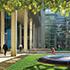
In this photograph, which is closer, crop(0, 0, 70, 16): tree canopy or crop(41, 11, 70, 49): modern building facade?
crop(0, 0, 70, 16): tree canopy

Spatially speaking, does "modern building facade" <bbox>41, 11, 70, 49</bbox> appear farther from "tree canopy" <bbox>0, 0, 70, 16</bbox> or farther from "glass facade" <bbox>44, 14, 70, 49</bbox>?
"tree canopy" <bbox>0, 0, 70, 16</bbox>

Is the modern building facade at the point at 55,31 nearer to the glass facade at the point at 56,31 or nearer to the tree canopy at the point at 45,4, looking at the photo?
the glass facade at the point at 56,31

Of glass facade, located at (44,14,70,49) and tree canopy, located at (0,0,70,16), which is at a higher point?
glass facade, located at (44,14,70,49)

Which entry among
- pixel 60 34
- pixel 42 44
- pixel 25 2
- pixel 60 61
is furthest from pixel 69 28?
pixel 25 2

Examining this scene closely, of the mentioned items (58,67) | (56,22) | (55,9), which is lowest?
(58,67)

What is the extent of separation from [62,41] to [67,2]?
51617 mm

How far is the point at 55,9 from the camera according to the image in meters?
8.83

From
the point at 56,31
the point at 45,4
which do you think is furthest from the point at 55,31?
the point at 45,4

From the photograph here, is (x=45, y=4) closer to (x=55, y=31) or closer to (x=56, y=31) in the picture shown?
(x=55, y=31)

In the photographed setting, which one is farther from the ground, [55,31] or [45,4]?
[55,31]

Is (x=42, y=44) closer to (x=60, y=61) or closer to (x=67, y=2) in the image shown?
(x=60, y=61)

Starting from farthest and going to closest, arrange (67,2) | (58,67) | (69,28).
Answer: (69,28), (58,67), (67,2)

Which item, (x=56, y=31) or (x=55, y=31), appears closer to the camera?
(x=55, y=31)

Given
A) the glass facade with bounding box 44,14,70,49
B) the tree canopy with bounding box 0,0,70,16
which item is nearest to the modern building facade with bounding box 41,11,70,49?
the glass facade with bounding box 44,14,70,49
